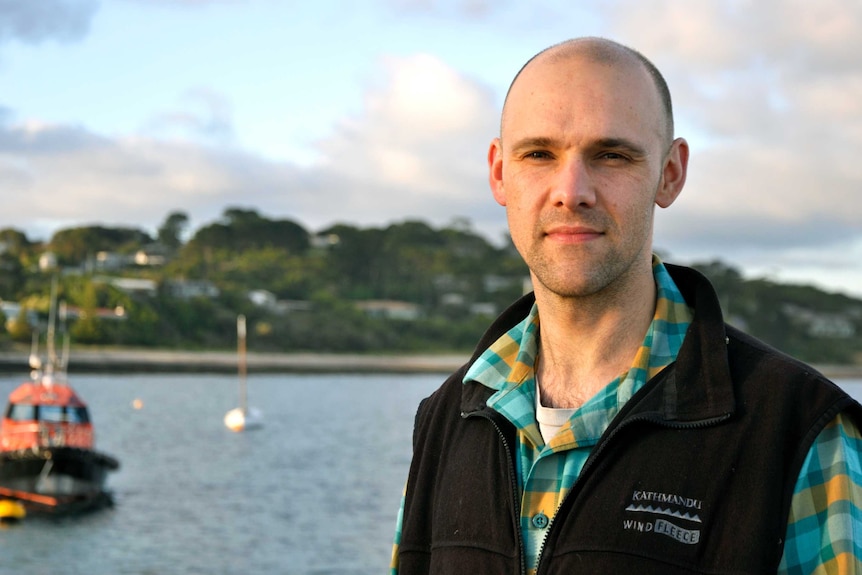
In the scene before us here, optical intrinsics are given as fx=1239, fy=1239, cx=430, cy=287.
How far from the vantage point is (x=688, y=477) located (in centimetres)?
202

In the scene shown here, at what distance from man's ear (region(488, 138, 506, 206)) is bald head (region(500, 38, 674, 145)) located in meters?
0.22

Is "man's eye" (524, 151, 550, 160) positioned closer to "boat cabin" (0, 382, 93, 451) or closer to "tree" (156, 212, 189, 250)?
"boat cabin" (0, 382, 93, 451)

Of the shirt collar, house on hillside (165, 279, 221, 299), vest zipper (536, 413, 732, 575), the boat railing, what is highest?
house on hillside (165, 279, 221, 299)

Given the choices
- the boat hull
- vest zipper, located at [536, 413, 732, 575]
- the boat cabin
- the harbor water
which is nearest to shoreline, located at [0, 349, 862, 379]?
the harbor water

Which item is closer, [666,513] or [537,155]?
[666,513]

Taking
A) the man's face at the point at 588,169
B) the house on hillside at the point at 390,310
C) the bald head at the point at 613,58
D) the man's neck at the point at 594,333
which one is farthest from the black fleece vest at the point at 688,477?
the house on hillside at the point at 390,310

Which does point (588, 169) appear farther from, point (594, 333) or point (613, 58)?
point (594, 333)

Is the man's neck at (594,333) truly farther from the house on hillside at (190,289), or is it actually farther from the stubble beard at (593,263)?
the house on hillside at (190,289)

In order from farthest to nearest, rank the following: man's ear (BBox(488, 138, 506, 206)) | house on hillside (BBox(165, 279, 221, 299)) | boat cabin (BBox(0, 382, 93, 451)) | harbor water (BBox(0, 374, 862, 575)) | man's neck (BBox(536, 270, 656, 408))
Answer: house on hillside (BBox(165, 279, 221, 299)), boat cabin (BBox(0, 382, 93, 451)), harbor water (BBox(0, 374, 862, 575)), man's ear (BBox(488, 138, 506, 206)), man's neck (BBox(536, 270, 656, 408))

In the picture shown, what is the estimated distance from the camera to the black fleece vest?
6.44 ft

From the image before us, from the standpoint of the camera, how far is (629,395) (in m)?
2.20

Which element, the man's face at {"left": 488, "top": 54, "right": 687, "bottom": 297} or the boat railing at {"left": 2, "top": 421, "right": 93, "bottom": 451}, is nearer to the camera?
the man's face at {"left": 488, "top": 54, "right": 687, "bottom": 297}

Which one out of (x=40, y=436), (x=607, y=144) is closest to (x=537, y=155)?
(x=607, y=144)

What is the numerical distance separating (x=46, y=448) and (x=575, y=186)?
979 inches
